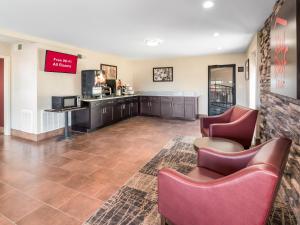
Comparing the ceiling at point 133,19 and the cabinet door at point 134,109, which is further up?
the ceiling at point 133,19

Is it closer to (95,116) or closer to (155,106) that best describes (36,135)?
(95,116)

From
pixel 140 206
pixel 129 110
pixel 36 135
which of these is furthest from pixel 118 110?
pixel 140 206

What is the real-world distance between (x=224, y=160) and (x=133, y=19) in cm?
267

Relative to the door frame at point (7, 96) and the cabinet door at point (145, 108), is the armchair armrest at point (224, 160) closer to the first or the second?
the door frame at point (7, 96)

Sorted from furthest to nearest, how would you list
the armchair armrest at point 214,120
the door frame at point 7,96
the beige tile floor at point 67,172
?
the door frame at point 7,96 < the armchair armrest at point 214,120 < the beige tile floor at point 67,172

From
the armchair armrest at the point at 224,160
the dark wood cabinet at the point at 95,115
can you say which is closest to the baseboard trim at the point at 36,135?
the dark wood cabinet at the point at 95,115

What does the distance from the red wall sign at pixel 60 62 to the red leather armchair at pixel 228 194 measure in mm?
4413

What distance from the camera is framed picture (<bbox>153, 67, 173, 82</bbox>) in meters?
7.94

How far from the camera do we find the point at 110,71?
7.21 meters

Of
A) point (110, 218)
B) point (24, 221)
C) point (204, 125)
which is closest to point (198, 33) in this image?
point (204, 125)

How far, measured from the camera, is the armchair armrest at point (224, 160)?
1.84 m

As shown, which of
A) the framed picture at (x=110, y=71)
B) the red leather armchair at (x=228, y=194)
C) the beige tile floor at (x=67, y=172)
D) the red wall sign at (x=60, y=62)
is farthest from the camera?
the framed picture at (x=110, y=71)

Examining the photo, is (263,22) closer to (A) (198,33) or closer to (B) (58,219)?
(A) (198,33)

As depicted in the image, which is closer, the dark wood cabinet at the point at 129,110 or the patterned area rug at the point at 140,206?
the patterned area rug at the point at 140,206
